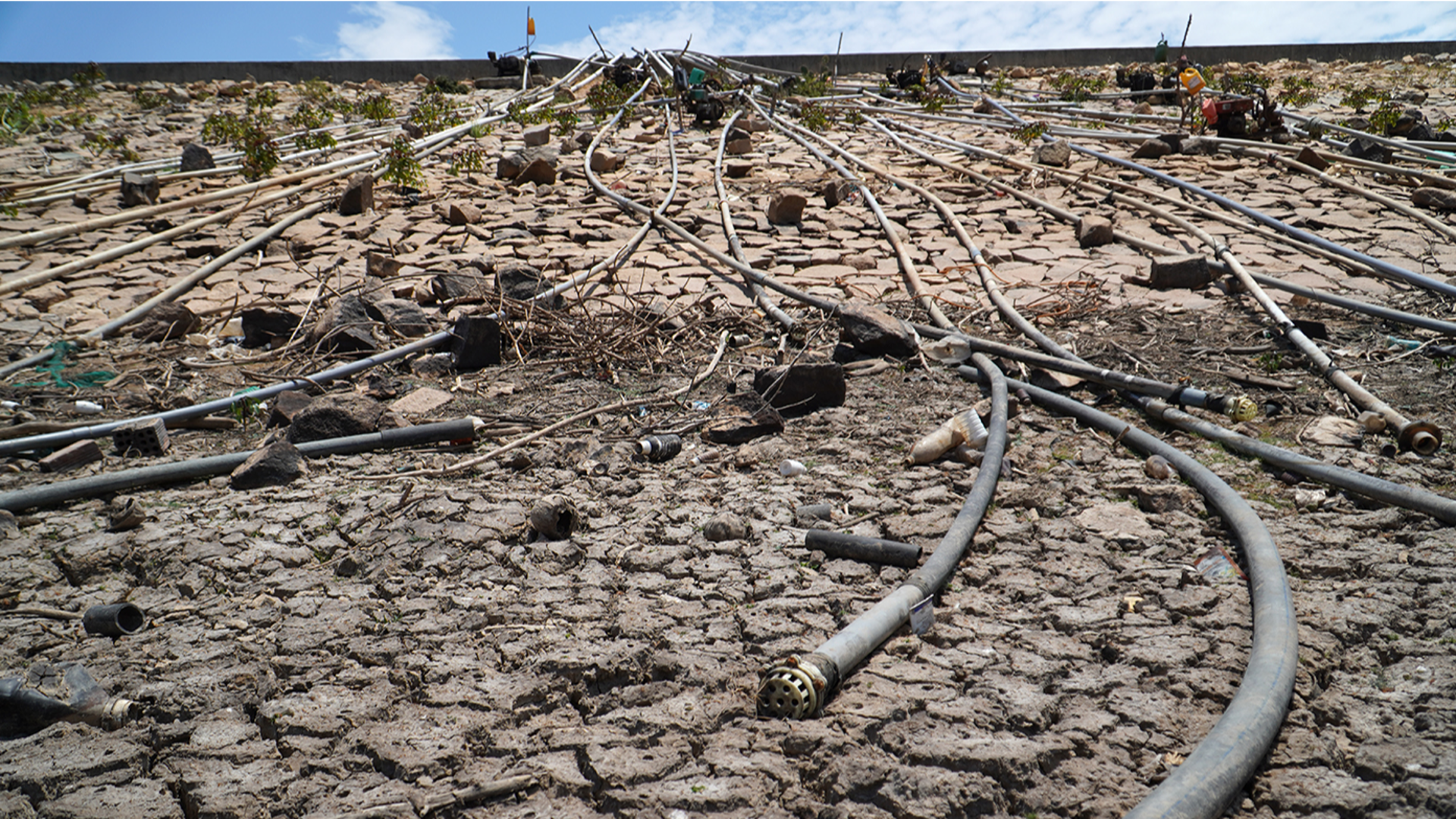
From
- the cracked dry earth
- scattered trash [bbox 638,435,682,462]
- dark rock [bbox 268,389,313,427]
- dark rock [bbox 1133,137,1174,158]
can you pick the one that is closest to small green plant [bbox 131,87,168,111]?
the cracked dry earth

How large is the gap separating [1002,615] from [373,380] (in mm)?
3386

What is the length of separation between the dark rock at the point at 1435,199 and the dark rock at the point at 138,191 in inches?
424

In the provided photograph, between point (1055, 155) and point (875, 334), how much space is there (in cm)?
500

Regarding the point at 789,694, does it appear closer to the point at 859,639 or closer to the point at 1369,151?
the point at 859,639

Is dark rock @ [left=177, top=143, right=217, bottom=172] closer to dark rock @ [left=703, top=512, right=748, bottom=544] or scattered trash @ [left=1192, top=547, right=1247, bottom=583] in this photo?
dark rock @ [left=703, top=512, right=748, bottom=544]

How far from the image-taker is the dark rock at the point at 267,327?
16.0 feet

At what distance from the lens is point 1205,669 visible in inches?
80.5

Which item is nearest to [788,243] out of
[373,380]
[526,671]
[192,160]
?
[373,380]

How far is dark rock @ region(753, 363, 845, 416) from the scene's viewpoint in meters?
3.75

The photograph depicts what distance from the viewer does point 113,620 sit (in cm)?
233

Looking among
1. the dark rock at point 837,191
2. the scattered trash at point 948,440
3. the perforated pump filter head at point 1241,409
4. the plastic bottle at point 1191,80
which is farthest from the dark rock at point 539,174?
the plastic bottle at point 1191,80

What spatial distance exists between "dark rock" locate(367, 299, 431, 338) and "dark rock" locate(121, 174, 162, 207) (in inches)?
153

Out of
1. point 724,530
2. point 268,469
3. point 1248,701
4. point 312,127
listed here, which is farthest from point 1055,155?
point 312,127

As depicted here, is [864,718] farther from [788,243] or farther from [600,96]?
[600,96]
